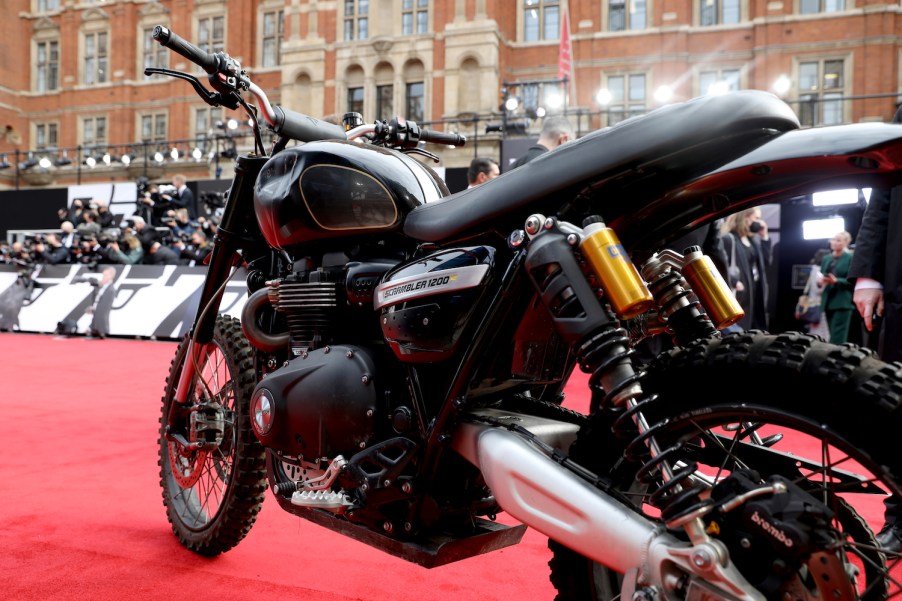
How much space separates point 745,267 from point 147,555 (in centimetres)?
483

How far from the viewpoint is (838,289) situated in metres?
7.07

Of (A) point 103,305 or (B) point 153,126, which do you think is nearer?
(A) point 103,305

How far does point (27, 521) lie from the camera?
247cm

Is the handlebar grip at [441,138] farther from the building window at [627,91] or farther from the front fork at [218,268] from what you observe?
the building window at [627,91]

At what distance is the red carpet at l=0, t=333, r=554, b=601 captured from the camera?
1975 millimetres

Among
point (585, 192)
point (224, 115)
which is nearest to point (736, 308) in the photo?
point (585, 192)

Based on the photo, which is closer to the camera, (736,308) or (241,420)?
(736,308)

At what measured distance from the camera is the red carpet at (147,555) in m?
1.97

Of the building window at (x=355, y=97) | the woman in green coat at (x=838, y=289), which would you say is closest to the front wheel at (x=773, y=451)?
the woman in green coat at (x=838, y=289)

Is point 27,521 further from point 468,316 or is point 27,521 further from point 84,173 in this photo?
point 84,173

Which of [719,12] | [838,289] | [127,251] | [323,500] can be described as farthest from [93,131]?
[323,500]

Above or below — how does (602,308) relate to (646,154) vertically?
below

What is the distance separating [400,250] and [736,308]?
0.82 metres

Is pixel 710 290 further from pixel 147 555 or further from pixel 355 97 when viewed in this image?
pixel 355 97
